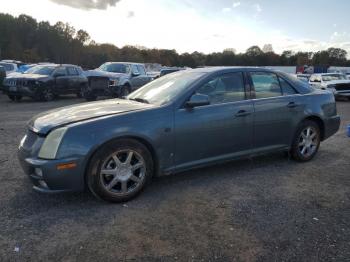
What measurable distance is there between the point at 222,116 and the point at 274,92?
1.16 m

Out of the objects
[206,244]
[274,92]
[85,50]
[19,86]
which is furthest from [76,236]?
[85,50]

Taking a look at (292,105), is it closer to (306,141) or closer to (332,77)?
(306,141)

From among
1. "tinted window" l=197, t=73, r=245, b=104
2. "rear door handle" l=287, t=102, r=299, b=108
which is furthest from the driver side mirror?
"rear door handle" l=287, t=102, r=299, b=108

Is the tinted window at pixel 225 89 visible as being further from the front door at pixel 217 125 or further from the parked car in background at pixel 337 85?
the parked car in background at pixel 337 85

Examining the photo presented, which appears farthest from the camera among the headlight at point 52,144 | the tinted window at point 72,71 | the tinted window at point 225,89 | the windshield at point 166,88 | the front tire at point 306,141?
the tinted window at point 72,71

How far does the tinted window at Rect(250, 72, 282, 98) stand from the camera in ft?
17.0

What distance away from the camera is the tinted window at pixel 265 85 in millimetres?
5191

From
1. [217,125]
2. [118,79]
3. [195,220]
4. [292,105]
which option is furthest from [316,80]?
[195,220]

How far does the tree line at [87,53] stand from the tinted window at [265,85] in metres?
67.9

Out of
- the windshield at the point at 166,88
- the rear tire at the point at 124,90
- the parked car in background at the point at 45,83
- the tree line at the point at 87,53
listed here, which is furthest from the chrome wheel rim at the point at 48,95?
the tree line at the point at 87,53

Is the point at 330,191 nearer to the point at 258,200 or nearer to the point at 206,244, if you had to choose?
the point at 258,200

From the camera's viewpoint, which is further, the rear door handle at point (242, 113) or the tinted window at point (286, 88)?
the tinted window at point (286, 88)

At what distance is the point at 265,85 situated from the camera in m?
5.32

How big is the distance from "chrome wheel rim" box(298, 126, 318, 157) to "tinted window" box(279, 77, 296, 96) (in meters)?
0.66
